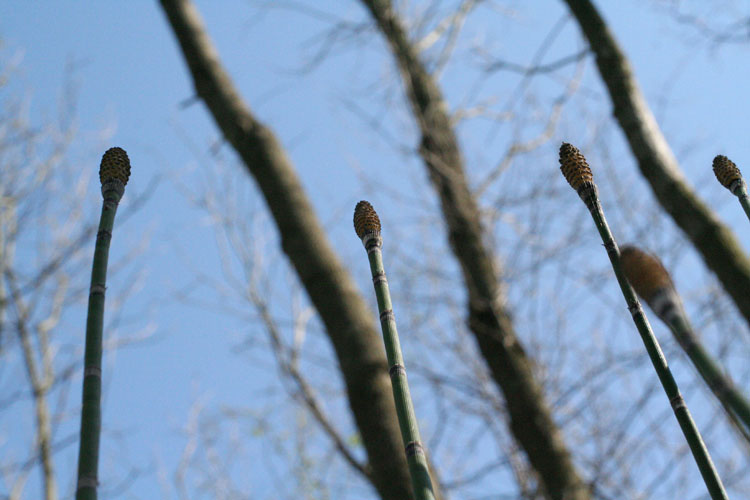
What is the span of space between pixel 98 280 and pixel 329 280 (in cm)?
203

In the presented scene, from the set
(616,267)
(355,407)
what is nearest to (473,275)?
(355,407)

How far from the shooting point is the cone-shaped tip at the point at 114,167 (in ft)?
4.17

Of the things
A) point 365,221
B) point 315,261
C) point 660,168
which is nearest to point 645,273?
point 365,221

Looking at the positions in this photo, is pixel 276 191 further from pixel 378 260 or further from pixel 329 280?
pixel 378 260

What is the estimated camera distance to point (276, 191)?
3.49 metres

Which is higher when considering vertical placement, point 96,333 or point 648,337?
point 96,333

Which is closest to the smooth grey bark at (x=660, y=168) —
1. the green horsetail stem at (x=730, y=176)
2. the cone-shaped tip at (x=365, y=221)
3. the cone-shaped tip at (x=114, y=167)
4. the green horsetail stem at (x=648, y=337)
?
the green horsetail stem at (x=730, y=176)

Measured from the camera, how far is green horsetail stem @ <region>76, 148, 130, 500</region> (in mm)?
993

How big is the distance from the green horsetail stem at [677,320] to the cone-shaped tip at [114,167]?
0.74m

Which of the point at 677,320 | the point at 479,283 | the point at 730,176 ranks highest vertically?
the point at 479,283

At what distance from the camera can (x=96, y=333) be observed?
3.55 ft

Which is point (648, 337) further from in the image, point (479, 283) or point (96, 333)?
point (479, 283)

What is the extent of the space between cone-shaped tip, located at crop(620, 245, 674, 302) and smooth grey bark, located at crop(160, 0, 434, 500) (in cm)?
169

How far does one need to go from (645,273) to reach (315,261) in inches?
90.1
